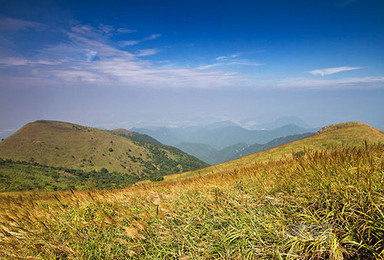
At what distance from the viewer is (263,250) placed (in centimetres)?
259

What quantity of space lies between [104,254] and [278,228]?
2.92 m

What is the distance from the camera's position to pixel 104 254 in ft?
10.3

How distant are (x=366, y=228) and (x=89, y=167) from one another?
679 feet

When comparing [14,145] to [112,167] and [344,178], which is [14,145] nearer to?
[112,167]

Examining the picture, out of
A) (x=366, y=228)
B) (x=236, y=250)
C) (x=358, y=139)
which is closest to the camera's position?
(x=366, y=228)

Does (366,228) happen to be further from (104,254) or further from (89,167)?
(89,167)

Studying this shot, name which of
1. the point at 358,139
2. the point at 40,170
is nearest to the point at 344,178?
the point at 358,139

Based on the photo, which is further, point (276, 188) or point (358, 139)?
point (358, 139)

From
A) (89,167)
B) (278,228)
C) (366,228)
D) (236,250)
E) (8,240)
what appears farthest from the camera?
(89,167)

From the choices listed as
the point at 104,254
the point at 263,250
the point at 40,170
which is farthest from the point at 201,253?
the point at 40,170

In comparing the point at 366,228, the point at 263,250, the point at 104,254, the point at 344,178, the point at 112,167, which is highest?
the point at 344,178

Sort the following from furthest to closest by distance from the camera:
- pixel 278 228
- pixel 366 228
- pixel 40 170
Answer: pixel 40 170, pixel 278 228, pixel 366 228

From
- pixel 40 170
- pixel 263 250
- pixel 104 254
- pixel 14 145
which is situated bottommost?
pixel 40 170

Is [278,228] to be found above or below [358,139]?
above
